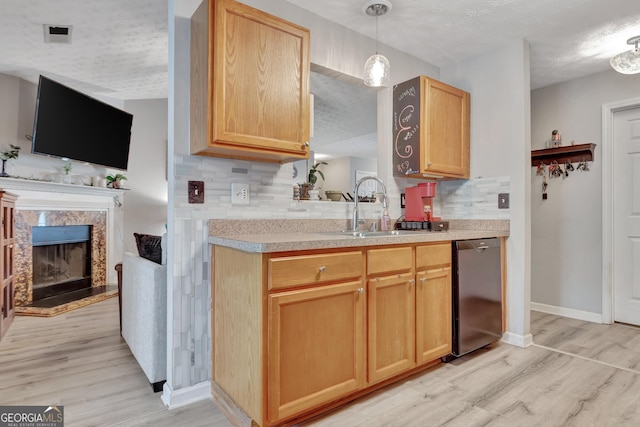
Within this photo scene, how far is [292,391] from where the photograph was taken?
5.17 ft

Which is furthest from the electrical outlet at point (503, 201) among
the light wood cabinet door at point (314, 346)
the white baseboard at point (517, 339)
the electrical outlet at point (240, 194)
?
the electrical outlet at point (240, 194)

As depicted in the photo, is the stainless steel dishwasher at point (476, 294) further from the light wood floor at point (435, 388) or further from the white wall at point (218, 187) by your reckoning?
the white wall at point (218, 187)

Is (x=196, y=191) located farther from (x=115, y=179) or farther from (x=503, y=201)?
(x=115, y=179)

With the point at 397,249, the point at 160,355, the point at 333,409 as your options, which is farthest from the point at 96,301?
the point at 397,249

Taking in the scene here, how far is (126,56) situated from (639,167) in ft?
15.7

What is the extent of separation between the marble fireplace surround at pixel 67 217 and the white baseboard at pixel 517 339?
15.6ft

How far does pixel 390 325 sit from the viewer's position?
1937 mm

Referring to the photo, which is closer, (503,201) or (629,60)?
(629,60)

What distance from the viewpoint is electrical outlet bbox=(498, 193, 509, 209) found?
2.81 metres

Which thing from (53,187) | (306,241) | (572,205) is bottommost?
(306,241)

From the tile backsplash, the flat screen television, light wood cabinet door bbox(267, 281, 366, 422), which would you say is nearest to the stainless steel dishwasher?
light wood cabinet door bbox(267, 281, 366, 422)

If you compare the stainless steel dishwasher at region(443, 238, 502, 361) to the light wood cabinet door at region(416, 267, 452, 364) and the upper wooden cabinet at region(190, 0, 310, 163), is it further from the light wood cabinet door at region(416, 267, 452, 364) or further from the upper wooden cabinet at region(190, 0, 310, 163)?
the upper wooden cabinet at region(190, 0, 310, 163)

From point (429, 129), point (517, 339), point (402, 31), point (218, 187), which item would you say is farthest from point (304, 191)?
point (517, 339)

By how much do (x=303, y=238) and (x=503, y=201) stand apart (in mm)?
1923
